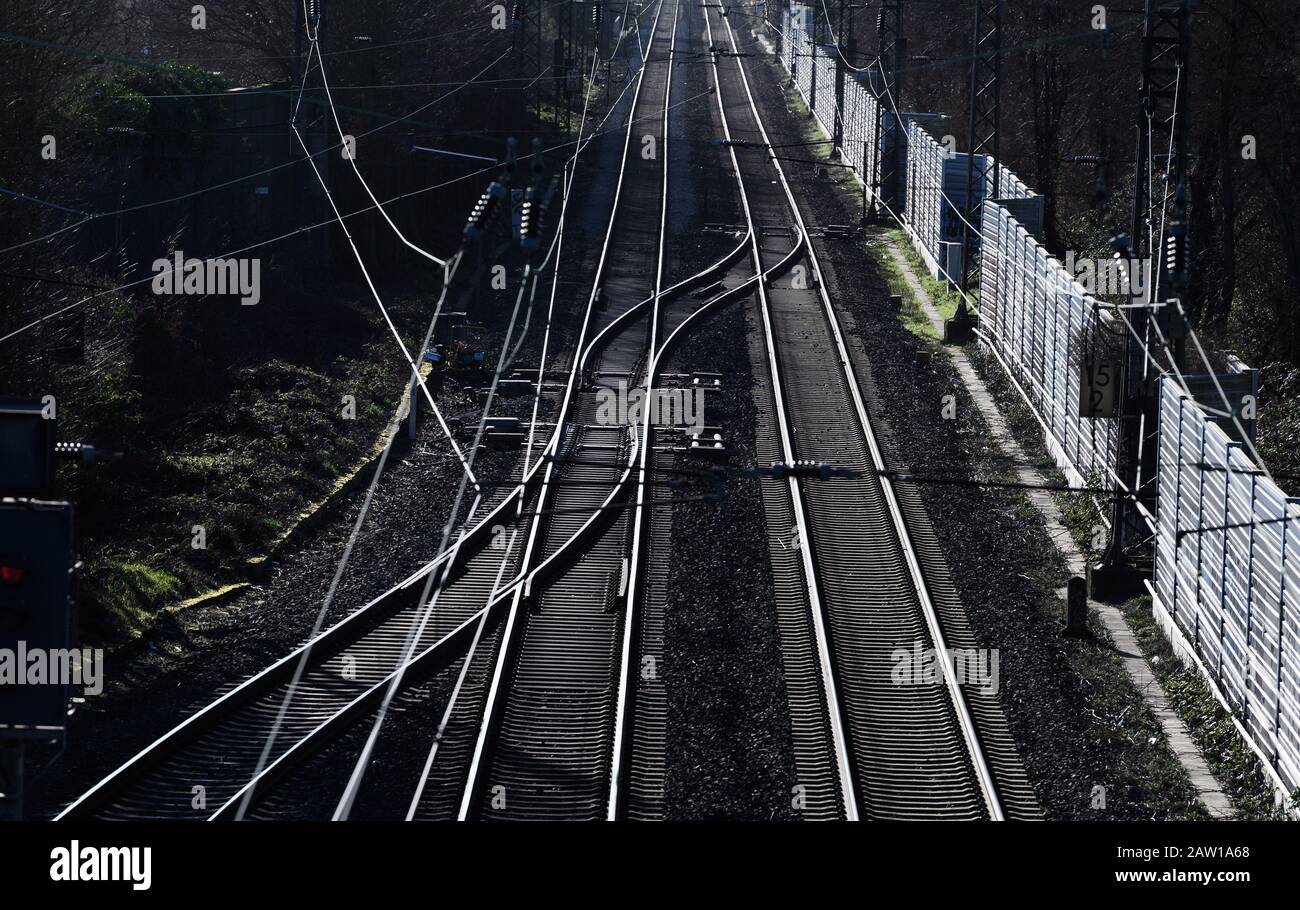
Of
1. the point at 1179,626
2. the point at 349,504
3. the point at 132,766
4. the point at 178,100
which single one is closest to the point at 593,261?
the point at 178,100

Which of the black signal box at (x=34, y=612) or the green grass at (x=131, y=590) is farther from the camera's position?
the green grass at (x=131, y=590)

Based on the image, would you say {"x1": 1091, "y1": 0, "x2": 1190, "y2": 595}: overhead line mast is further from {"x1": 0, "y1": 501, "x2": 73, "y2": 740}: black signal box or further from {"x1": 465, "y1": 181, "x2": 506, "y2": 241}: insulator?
{"x1": 0, "y1": 501, "x2": 73, "y2": 740}: black signal box

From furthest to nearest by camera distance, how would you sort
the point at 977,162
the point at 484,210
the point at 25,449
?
the point at 977,162, the point at 484,210, the point at 25,449

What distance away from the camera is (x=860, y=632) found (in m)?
14.2

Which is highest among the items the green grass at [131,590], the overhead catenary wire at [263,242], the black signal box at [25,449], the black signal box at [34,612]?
the overhead catenary wire at [263,242]

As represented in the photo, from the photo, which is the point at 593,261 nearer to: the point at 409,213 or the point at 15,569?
the point at 409,213

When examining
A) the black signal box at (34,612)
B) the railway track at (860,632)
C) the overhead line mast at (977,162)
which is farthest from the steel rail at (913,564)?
the black signal box at (34,612)

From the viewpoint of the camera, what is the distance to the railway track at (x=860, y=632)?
11430 mm

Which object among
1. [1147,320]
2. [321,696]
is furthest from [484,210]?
[1147,320]

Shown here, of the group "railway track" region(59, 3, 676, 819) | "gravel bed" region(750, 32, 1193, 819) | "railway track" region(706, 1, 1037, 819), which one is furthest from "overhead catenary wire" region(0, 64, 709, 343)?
"gravel bed" region(750, 32, 1193, 819)

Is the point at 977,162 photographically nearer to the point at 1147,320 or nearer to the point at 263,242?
the point at 263,242

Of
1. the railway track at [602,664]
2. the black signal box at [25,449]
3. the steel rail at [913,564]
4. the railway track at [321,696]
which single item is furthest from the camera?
the steel rail at [913,564]

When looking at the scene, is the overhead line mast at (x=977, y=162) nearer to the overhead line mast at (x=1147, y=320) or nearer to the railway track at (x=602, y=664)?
the railway track at (x=602, y=664)

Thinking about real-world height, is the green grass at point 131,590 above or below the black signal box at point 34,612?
below
